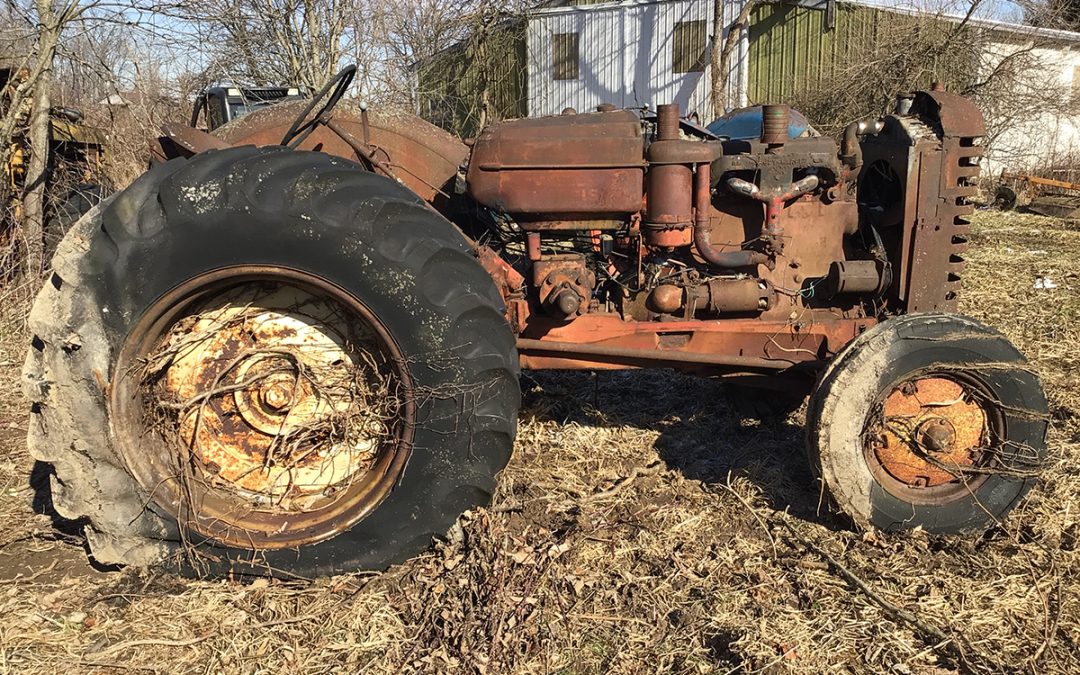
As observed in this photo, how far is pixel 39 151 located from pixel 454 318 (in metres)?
5.68

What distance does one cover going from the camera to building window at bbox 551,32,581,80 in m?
19.5

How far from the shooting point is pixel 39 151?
255 inches

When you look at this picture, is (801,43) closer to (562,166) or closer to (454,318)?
(562,166)

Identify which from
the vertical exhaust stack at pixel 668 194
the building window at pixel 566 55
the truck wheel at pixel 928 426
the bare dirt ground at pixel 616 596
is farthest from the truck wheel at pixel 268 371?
the building window at pixel 566 55

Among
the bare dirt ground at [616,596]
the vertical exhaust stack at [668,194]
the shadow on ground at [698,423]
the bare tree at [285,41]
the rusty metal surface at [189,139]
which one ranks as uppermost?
the bare tree at [285,41]

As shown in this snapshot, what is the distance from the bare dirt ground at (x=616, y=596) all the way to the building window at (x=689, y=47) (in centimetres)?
1658

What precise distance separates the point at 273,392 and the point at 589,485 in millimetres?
1490

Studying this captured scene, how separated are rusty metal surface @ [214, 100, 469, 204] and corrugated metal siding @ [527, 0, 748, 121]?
15.5 m

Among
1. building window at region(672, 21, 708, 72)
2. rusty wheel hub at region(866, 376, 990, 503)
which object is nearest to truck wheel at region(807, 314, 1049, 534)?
rusty wheel hub at region(866, 376, 990, 503)

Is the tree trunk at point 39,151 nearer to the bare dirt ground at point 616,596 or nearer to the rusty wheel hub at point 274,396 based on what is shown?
the bare dirt ground at point 616,596

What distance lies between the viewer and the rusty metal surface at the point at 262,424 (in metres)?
2.69

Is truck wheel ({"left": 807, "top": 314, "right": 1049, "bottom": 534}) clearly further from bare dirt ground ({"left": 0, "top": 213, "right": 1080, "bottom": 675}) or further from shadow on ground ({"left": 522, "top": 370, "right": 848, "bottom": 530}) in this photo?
shadow on ground ({"left": 522, "top": 370, "right": 848, "bottom": 530})

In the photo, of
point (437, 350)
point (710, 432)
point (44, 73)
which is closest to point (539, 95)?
point (44, 73)

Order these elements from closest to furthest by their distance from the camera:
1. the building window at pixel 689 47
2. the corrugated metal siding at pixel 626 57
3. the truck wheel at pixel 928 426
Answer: the truck wheel at pixel 928 426 → the building window at pixel 689 47 → the corrugated metal siding at pixel 626 57
